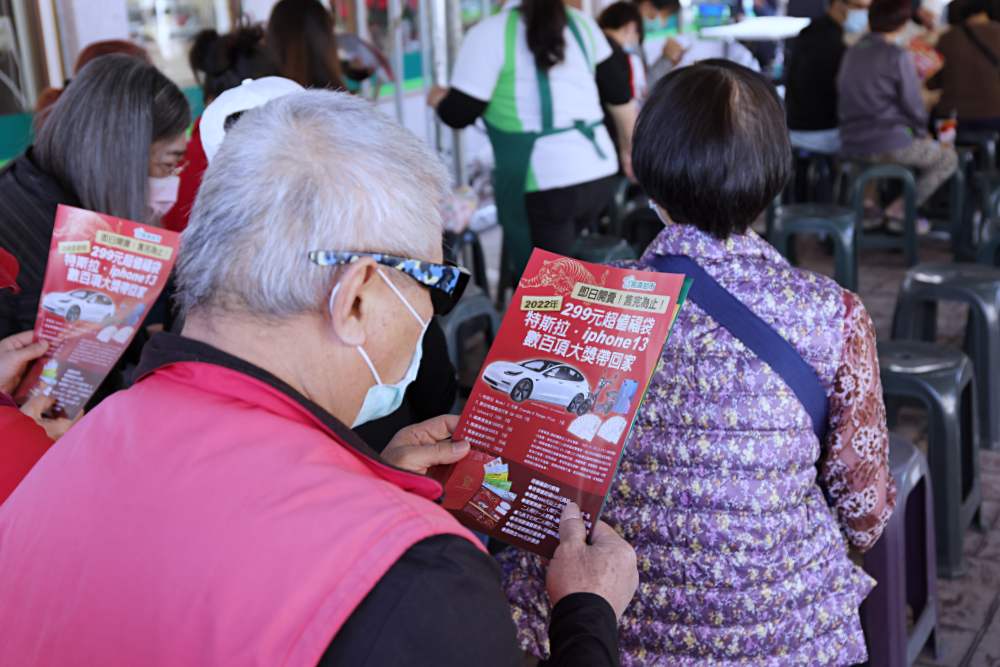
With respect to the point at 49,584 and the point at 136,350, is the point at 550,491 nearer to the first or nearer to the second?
the point at 49,584

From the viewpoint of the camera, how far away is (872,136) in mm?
6305

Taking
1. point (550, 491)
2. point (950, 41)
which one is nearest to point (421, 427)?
point (550, 491)

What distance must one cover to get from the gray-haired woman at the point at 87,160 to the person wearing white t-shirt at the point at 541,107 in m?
1.82

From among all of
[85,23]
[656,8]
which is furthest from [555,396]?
[656,8]

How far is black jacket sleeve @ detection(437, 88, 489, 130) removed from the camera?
3.97 meters

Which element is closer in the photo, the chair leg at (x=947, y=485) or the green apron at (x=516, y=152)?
the chair leg at (x=947, y=485)

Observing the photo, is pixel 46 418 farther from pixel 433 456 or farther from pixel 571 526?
pixel 571 526

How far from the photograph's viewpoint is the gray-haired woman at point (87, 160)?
2.22 m

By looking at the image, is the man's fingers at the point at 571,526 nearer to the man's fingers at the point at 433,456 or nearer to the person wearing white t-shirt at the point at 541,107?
the man's fingers at the point at 433,456

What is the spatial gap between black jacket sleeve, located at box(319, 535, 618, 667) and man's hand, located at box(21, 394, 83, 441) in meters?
1.19

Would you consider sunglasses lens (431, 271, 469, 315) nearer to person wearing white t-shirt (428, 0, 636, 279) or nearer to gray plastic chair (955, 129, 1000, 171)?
person wearing white t-shirt (428, 0, 636, 279)

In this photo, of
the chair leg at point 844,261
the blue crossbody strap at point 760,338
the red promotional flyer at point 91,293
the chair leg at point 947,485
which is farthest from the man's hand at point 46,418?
the chair leg at point 844,261

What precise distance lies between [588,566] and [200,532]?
0.53m

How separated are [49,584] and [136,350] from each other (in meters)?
1.58
